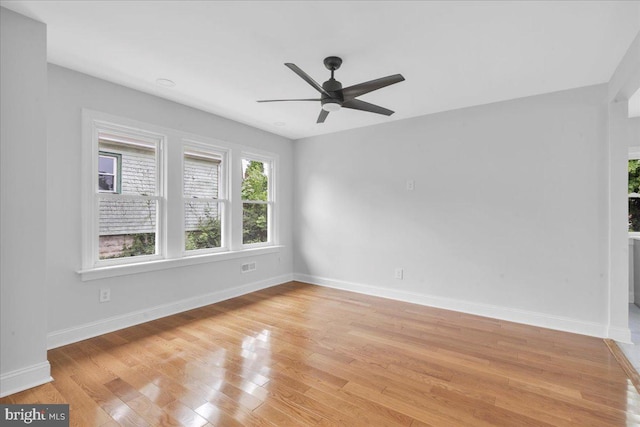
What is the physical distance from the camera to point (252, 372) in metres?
2.27

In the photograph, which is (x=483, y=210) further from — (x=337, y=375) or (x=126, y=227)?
(x=126, y=227)

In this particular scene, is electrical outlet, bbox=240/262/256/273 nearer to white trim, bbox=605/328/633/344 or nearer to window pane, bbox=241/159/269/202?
window pane, bbox=241/159/269/202

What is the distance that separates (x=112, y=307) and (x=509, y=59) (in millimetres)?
4401

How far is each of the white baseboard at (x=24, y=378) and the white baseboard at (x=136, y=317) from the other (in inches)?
25.1

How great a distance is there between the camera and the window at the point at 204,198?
3836 mm

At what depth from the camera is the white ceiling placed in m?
1.95

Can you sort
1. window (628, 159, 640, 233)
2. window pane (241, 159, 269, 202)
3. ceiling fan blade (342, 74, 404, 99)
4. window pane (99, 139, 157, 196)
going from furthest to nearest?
window pane (241, 159, 269, 202) → window (628, 159, 640, 233) → window pane (99, 139, 157, 196) → ceiling fan blade (342, 74, 404, 99)

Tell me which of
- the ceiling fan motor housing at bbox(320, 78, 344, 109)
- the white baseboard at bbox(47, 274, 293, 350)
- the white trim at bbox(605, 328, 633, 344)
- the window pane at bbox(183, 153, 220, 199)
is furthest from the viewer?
the window pane at bbox(183, 153, 220, 199)

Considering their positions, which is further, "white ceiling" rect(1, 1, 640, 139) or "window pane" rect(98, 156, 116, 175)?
"window pane" rect(98, 156, 116, 175)

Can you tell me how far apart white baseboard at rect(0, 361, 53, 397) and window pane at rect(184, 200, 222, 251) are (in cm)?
185

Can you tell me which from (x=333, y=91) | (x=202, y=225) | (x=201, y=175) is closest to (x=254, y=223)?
(x=202, y=225)

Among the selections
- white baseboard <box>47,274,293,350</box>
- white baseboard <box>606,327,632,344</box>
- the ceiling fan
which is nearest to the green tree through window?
white baseboard <box>47,274,293,350</box>

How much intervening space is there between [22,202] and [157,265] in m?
1.49

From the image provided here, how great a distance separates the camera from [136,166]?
3.33 meters
